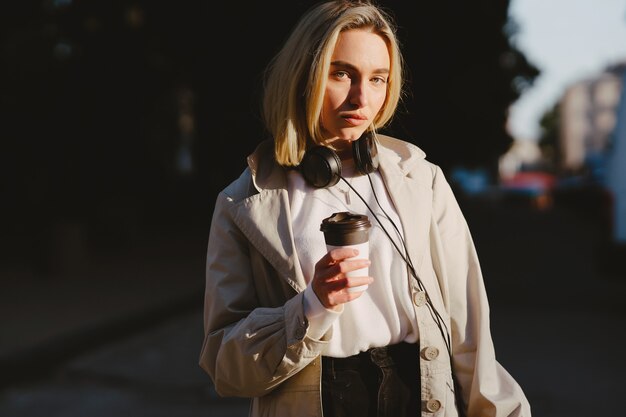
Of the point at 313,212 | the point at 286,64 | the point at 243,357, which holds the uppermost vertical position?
the point at 286,64

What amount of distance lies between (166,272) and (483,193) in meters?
45.1

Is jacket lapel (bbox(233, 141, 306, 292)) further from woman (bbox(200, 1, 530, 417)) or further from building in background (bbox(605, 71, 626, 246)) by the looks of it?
building in background (bbox(605, 71, 626, 246))

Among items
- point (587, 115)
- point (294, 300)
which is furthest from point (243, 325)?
point (587, 115)

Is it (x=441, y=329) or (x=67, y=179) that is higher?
(x=441, y=329)

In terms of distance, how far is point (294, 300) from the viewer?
5.68ft

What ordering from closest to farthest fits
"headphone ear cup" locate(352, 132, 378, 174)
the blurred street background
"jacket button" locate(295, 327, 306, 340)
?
"jacket button" locate(295, 327, 306, 340) → "headphone ear cup" locate(352, 132, 378, 174) → the blurred street background

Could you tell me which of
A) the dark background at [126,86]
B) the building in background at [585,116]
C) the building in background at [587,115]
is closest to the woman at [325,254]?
the dark background at [126,86]

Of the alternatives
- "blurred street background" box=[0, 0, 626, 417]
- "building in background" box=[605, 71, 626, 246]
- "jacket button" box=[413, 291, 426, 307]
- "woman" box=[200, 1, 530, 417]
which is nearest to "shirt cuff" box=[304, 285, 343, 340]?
"woman" box=[200, 1, 530, 417]

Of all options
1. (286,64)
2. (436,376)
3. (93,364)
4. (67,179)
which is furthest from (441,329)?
(67,179)

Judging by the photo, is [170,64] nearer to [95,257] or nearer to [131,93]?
[131,93]

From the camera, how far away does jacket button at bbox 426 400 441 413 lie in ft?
6.13

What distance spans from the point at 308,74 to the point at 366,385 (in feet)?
2.49

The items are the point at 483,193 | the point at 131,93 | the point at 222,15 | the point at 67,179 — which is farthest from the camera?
the point at 483,193

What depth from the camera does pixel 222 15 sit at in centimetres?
1171
